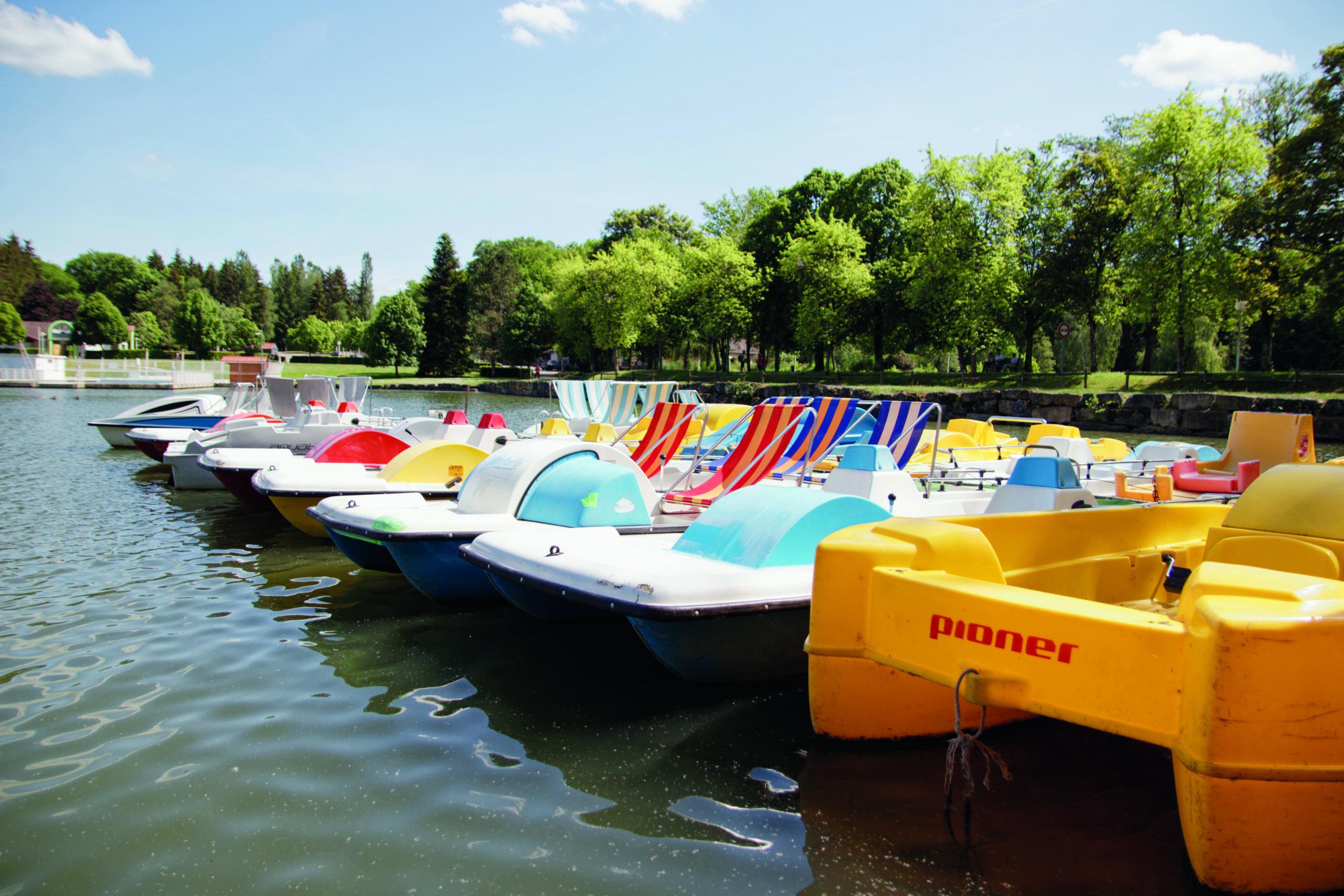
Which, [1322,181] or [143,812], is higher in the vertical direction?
[1322,181]

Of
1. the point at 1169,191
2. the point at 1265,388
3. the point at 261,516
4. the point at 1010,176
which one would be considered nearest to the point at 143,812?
the point at 261,516

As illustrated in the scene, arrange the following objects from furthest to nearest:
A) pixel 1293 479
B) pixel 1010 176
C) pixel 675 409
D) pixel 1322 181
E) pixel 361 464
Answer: pixel 1010 176 → pixel 1322 181 → pixel 361 464 → pixel 675 409 → pixel 1293 479

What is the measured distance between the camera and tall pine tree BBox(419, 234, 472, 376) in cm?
7419

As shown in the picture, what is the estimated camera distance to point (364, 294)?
428 ft

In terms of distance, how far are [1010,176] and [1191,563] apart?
3724 cm

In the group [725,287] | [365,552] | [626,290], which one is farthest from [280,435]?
[626,290]

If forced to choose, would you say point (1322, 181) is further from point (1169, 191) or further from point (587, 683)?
point (587, 683)

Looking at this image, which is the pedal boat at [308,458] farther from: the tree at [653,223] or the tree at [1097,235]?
the tree at [653,223]

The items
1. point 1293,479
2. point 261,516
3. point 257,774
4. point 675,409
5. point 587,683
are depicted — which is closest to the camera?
point 257,774

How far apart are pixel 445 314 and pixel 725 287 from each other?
119ft

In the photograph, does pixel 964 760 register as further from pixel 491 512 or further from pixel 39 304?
pixel 39 304

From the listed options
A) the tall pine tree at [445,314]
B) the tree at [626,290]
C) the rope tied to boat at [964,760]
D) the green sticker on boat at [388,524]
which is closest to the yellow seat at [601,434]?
the green sticker on boat at [388,524]

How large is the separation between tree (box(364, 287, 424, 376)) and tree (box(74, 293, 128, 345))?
3443cm

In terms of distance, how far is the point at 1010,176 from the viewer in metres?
37.8
